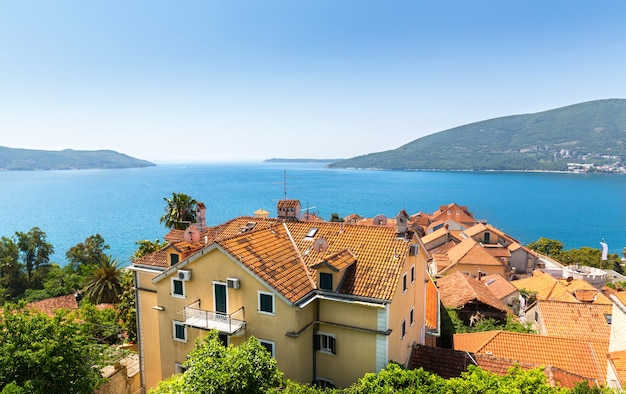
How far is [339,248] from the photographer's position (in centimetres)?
2080

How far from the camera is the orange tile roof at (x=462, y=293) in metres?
32.3

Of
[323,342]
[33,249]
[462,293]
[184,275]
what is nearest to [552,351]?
[462,293]

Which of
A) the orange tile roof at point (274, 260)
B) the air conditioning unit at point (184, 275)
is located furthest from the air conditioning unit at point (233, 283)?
the air conditioning unit at point (184, 275)

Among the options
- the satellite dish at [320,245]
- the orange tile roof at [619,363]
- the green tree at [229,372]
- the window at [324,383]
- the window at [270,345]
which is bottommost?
the window at [324,383]

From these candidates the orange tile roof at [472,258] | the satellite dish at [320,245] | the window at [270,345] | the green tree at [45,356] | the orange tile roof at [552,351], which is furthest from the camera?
the orange tile roof at [472,258]

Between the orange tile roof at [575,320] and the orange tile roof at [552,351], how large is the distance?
353cm

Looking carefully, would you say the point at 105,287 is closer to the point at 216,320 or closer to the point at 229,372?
the point at 216,320

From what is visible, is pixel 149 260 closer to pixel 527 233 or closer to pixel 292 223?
pixel 292 223

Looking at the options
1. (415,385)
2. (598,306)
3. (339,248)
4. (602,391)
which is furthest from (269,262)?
(598,306)

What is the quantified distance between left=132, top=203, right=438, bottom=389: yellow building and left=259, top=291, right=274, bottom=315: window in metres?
0.05

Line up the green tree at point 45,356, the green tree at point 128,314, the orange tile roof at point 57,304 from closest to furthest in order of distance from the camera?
the green tree at point 45,356 < the green tree at point 128,314 < the orange tile roof at point 57,304

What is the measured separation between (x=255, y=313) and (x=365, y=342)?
5427 mm

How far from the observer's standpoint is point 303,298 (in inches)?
698

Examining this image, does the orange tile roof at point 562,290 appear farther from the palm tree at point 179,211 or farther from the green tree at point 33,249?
the green tree at point 33,249
